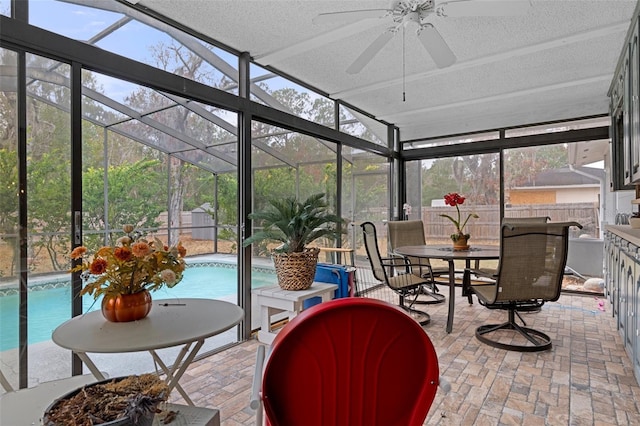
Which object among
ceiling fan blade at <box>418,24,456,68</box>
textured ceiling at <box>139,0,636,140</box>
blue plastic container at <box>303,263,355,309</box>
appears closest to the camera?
ceiling fan blade at <box>418,24,456,68</box>

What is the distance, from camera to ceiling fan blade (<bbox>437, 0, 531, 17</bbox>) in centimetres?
205

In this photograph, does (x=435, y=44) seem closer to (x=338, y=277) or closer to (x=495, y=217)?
(x=338, y=277)

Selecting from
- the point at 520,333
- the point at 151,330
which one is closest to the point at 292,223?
the point at 151,330

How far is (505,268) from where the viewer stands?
9.75ft

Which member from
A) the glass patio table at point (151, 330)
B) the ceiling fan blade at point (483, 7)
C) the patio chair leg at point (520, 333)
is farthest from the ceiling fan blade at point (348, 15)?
the patio chair leg at point (520, 333)

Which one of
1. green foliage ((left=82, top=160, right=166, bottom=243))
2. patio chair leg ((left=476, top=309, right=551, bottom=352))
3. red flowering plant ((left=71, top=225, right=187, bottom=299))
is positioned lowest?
patio chair leg ((left=476, top=309, right=551, bottom=352))

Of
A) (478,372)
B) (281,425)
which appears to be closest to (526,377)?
(478,372)

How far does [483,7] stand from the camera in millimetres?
2115

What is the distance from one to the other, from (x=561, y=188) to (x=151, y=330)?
579 centimetres

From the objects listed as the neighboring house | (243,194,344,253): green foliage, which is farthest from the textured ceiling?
(243,194,344,253): green foliage

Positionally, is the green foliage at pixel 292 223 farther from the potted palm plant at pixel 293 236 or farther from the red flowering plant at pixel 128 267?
the red flowering plant at pixel 128 267

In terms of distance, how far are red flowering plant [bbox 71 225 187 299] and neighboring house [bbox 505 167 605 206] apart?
17.7 feet

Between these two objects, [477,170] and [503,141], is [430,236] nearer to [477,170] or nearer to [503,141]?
[477,170]

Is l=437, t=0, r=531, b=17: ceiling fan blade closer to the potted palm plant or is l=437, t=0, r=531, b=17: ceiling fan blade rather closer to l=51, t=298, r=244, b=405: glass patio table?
the potted palm plant
